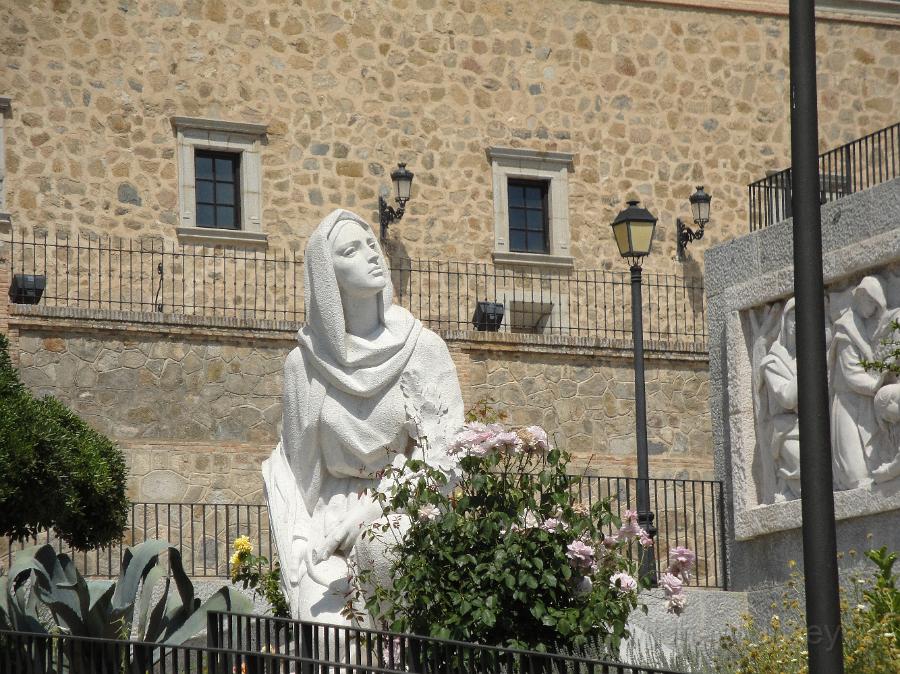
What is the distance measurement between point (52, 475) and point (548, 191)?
14613mm

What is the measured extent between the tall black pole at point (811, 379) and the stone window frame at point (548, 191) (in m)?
20.7

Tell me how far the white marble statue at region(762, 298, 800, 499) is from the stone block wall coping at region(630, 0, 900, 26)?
15652 millimetres

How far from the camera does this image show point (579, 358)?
24984 mm

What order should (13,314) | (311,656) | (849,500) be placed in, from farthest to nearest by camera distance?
(13,314) → (849,500) → (311,656)

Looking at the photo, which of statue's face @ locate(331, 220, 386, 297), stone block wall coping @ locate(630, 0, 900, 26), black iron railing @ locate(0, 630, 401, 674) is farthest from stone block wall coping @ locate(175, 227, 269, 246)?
black iron railing @ locate(0, 630, 401, 674)

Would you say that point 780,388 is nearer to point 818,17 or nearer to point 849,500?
point 849,500

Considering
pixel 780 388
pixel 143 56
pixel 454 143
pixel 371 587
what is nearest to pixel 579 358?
pixel 454 143

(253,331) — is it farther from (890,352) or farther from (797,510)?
(890,352)

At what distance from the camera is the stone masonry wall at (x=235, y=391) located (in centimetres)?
2206

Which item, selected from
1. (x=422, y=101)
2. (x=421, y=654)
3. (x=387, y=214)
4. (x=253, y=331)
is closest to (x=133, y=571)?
(x=421, y=654)

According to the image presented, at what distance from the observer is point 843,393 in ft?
49.2

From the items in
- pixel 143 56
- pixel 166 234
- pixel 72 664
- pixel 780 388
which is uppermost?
pixel 143 56

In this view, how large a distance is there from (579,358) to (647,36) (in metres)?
7.34

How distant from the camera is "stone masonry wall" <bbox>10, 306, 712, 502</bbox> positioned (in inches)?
Answer: 869
